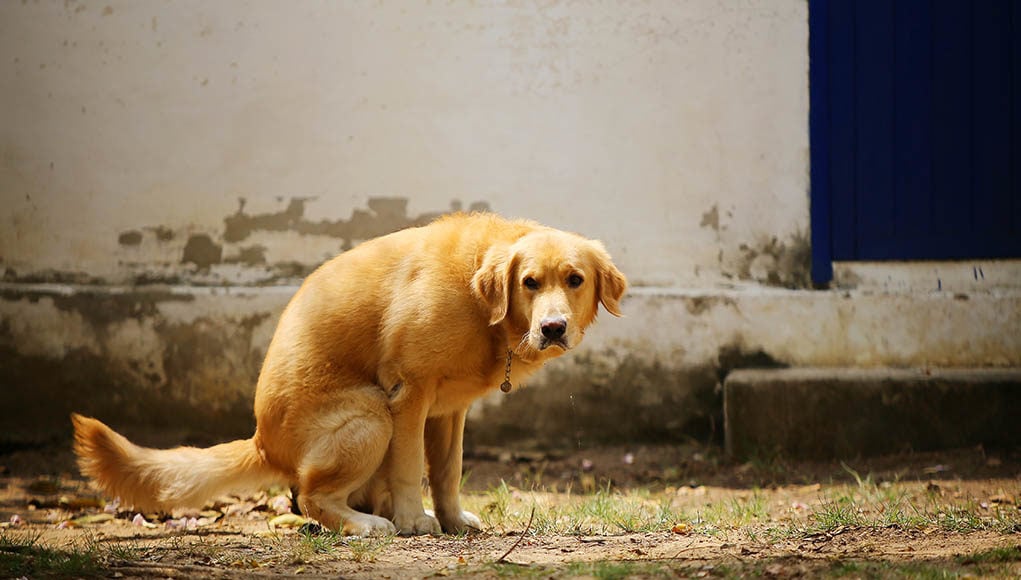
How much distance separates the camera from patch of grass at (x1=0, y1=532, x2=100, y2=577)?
145 inches

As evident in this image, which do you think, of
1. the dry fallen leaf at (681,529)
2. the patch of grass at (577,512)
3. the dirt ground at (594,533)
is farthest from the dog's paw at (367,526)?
the dry fallen leaf at (681,529)

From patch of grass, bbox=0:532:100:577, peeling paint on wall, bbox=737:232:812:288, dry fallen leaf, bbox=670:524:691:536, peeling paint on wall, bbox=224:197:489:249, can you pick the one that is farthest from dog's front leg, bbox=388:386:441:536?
peeling paint on wall, bbox=737:232:812:288

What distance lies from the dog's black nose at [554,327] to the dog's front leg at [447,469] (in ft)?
2.61

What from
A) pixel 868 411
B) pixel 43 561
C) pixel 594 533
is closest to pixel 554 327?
pixel 594 533

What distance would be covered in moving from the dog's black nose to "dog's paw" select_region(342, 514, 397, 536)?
3.65ft

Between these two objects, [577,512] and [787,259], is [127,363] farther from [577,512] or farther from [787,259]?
[787,259]

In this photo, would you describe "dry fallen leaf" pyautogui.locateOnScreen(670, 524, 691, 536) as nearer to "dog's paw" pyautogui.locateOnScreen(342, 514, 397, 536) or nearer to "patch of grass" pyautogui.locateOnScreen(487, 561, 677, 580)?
"patch of grass" pyautogui.locateOnScreen(487, 561, 677, 580)

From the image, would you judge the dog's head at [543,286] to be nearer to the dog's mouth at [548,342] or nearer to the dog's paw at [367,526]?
the dog's mouth at [548,342]

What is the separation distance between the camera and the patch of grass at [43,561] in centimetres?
369

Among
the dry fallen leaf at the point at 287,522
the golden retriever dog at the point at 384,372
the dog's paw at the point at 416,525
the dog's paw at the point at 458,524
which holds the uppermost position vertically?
the golden retriever dog at the point at 384,372

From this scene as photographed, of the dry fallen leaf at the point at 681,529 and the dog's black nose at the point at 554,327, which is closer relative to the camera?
the dog's black nose at the point at 554,327

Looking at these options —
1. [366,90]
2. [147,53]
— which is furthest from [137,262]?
[366,90]

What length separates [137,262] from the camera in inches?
288

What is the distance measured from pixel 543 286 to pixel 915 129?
12.4 feet
